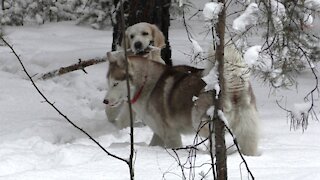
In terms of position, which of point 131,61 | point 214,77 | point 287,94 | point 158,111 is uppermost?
point 214,77

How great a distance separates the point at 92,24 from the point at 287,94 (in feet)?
23.0

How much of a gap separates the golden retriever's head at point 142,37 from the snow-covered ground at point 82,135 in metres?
1.06

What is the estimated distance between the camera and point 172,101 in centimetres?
570

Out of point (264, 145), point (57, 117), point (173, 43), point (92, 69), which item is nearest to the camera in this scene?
point (264, 145)

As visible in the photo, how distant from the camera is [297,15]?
3.52 m

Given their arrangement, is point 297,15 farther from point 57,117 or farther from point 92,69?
point 92,69

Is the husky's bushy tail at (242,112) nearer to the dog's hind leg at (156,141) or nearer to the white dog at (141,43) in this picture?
the dog's hind leg at (156,141)

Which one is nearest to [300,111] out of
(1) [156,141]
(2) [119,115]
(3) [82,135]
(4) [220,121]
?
(4) [220,121]

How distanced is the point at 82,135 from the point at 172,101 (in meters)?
1.46

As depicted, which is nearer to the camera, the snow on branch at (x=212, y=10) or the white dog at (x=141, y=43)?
the snow on branch at (x=212, y=10)

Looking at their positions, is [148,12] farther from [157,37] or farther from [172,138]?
[172,138]

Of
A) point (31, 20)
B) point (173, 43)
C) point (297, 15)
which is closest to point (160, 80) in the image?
point (297, 15)

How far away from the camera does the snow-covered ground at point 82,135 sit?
4.25m

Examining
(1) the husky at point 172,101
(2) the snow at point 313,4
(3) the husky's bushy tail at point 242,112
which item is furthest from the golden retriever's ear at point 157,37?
(2) the snow at point 313,4
